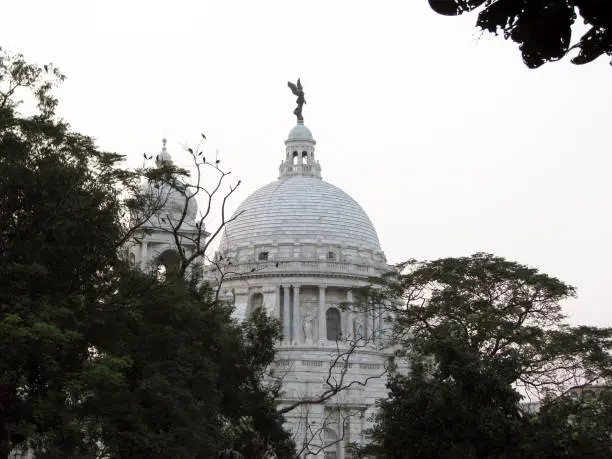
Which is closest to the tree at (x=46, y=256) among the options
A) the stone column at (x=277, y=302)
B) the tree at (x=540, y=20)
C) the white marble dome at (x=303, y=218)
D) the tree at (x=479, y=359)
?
the tree at (x=479, y=359)

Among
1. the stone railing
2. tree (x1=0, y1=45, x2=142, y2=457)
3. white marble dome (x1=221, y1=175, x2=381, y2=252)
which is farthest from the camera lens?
white marble dome (x1=221, y1=175, x2=381, y2=252)

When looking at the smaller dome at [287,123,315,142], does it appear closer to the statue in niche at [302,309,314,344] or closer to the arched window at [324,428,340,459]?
the statue in niche at [302,309,314,344]

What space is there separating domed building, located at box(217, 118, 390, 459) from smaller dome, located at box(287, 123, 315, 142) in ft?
0.36

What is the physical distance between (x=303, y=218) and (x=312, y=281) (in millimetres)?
10785

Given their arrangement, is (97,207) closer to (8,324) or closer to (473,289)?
(8,324)

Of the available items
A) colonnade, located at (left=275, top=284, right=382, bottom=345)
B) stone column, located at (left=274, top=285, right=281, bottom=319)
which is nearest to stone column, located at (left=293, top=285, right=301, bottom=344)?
colonnade, located at (left=275, top=284, right=382, bottom=345)

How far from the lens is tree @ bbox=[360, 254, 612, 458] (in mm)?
28047

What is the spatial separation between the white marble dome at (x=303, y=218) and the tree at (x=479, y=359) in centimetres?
4828

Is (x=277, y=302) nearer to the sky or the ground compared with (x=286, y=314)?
Result: nearer to the sky

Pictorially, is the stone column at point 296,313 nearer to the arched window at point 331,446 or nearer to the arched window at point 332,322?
the arched window at point 332,322

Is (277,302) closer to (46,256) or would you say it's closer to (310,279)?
(310,279)

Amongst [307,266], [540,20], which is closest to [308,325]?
[307,266]

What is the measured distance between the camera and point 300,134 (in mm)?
101875

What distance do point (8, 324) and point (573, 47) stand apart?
61.5 ft
